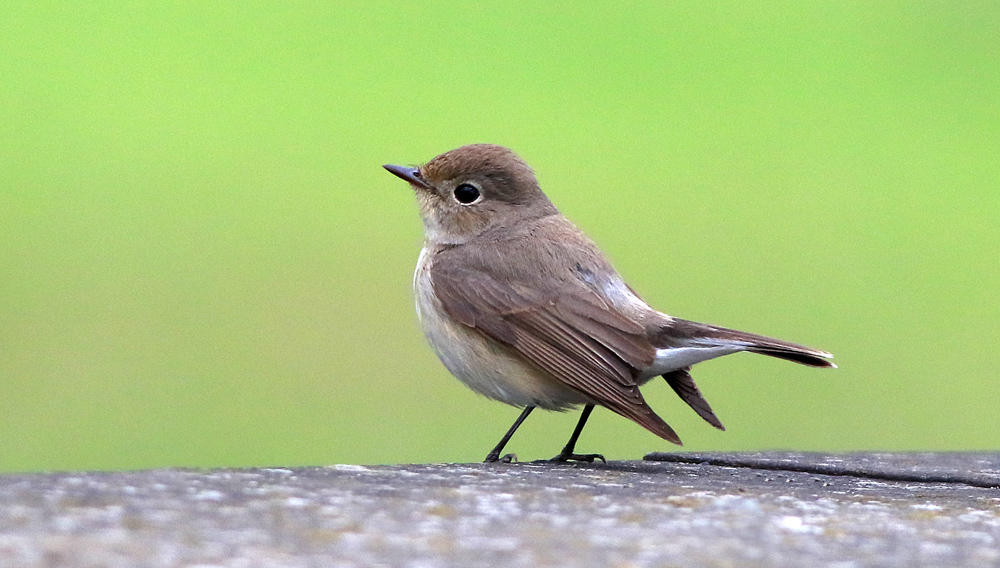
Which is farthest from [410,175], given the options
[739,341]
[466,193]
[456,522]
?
[456,522]

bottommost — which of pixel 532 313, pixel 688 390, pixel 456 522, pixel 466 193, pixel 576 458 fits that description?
pixel 456 522

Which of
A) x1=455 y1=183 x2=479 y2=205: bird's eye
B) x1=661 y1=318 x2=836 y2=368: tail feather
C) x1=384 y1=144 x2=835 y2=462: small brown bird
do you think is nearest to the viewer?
x1=661 y1=318 x2=836 y2=368: tail feather

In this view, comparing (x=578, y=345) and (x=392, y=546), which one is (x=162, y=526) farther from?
(x=578, y=345)

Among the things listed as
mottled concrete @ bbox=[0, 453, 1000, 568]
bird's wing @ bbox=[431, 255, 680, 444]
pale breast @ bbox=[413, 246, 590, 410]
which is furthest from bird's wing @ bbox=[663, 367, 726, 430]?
mottled concrete @ bbox=[0, 453, 1000, 568]

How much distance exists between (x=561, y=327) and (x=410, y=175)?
1457 mm

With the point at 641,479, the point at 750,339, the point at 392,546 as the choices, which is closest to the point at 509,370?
the point at 750,339

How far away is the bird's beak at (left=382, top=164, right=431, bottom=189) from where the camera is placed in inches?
241

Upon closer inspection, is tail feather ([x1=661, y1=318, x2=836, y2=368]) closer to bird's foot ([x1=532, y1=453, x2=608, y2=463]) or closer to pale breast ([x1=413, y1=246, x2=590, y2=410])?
pale breast ([x1=413, y1=246, x2=590, y2=410])

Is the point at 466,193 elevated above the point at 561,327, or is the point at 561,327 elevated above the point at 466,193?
the point at 466,193

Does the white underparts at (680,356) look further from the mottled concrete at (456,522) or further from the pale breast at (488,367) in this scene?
the mottled concrete at (456,522)

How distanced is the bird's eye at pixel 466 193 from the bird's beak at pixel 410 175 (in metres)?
0.16

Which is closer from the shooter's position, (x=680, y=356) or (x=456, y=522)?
(x=456, y=522)

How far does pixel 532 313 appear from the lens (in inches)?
205

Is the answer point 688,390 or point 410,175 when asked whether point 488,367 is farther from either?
point 410,175
